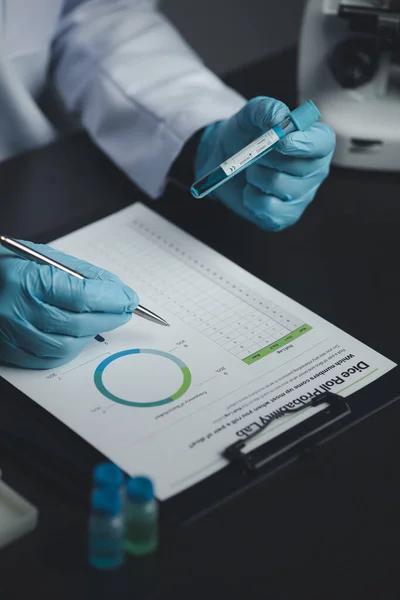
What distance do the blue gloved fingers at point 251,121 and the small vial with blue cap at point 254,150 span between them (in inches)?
1.0

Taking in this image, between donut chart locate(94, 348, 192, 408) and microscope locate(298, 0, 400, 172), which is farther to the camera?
microscope locate(298, 0, 400, 172)

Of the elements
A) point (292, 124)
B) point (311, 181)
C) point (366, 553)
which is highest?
point (292, 124)

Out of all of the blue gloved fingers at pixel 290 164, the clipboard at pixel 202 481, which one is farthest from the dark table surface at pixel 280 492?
the blue gloved fingers at pixel 290 164

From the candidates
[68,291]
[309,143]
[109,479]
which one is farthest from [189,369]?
[309,143]

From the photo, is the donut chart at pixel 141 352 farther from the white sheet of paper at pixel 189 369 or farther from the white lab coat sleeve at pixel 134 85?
the white lab coat sleeve at pixel 134 85

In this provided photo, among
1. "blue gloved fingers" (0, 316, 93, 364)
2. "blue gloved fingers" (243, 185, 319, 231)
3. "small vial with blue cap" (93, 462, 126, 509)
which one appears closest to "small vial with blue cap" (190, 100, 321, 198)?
"blue gloved fingers" (243, 185, 319, 231)

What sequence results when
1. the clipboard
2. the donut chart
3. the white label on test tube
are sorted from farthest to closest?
the white label on test tube → the donut chart → the clipboard

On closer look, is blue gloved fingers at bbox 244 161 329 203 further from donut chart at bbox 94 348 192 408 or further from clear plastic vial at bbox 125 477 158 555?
clear plastic vial at bbox 125 477 158 555

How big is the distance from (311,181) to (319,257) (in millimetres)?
115

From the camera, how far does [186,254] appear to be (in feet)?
4.13

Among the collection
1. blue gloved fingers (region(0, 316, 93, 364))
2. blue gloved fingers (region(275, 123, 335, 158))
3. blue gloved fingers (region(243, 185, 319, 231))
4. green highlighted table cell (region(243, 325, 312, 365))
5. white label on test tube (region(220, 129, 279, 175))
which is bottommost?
green highlighted table cell (region(243, 325, 312, 365))

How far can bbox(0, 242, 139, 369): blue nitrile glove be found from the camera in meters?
1.03

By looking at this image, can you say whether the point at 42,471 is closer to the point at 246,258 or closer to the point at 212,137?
the point at 246,258

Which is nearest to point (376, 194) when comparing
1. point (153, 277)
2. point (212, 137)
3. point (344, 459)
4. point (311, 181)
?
point (311, 181)
